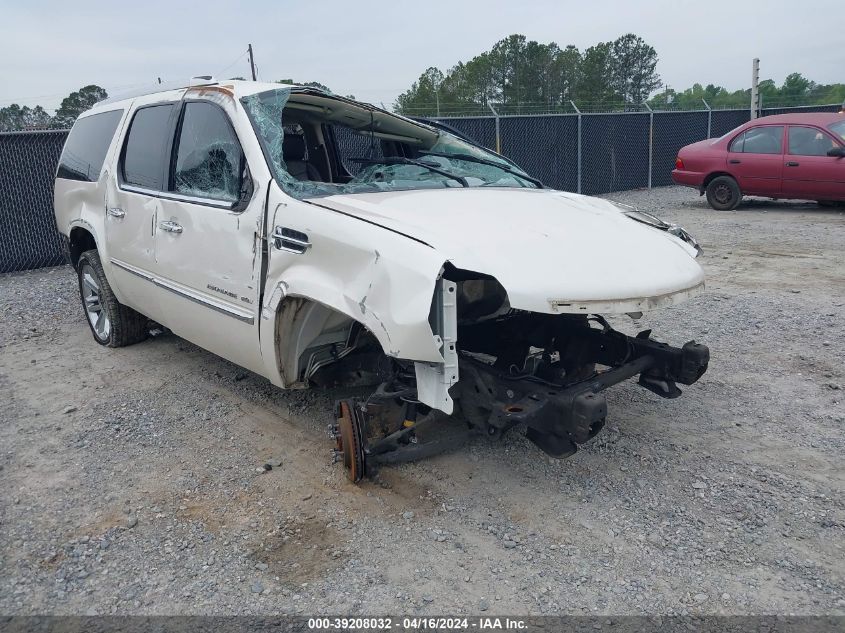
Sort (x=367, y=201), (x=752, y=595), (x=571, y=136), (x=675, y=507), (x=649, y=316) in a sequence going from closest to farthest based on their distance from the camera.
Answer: (x=752, y=595)
(x=675, y=507)
(x=367, y=201)
(x=649, y=316)
(x=571, y=136)

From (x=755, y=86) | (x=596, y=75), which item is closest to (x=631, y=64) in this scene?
(x=596, y=75)

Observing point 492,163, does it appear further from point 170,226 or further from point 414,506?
point 414,506

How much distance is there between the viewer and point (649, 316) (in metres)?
6.48

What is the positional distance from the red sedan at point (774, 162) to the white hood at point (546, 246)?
9374 mm

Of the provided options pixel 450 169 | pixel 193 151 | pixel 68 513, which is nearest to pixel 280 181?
pixel 193 151

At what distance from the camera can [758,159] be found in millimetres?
12281

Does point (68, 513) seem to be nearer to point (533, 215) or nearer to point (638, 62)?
point (533, 215)

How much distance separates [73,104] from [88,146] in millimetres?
6574

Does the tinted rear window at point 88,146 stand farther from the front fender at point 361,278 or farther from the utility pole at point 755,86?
the utility pole at point 755,86

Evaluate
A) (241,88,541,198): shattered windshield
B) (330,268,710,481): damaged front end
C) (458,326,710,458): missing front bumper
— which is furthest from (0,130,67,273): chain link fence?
(458,326,710,458): missing front bumper

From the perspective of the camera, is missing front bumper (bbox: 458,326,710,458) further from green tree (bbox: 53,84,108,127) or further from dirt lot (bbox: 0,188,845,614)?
green tree (bbox: 53,84,108,127)

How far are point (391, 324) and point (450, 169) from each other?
6.11 feet

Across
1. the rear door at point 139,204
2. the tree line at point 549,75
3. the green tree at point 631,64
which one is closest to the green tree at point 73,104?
the rear door at point 139,204

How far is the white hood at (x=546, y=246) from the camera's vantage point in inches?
116
